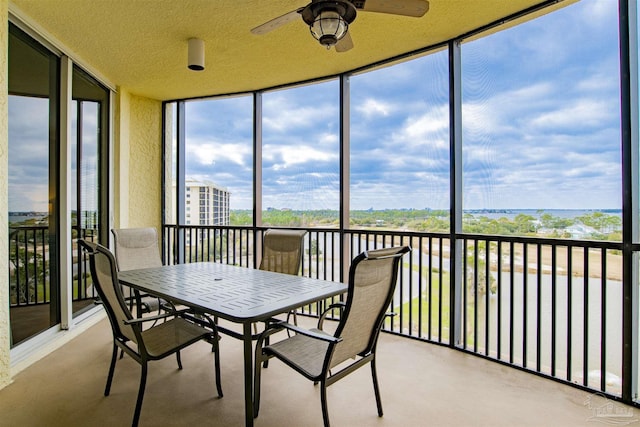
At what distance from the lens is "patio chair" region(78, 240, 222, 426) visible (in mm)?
1760

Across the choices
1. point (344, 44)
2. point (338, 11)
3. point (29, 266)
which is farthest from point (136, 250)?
point (338, 11)

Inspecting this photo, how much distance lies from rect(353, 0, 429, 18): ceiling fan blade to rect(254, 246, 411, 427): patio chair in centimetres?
130

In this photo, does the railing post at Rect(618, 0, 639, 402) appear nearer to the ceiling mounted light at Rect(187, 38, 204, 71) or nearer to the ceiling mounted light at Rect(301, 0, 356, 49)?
the ceiling mounted light at Rect(301, 0, 356, 49)

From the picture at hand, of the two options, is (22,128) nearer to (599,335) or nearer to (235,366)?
(235,366)

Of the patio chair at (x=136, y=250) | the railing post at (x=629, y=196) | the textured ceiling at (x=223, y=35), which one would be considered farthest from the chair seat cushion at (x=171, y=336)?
the railing post at (x=629, y=196)

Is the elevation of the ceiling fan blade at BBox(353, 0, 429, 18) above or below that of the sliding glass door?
above

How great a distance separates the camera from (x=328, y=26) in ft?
5.85

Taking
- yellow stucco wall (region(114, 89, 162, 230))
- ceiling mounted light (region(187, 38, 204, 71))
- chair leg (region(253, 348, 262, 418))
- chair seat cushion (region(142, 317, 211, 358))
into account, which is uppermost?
ceiling mounted light (region(187, 38, 204, 71))

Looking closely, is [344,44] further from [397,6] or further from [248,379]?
[248,379]

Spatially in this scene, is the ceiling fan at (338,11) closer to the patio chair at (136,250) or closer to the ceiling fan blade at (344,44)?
the ceiling fan blade at (344,44)

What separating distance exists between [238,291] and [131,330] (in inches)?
24.0

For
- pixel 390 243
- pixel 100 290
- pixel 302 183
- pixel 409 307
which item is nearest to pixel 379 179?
pixel 390 243

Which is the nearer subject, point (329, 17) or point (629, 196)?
point (329, 17)

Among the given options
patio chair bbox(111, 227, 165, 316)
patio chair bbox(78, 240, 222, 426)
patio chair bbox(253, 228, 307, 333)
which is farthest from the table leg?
patio chair bbox(111, 227, 165, 316)
